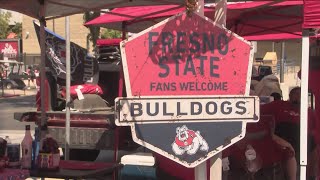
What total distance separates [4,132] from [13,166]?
30.4 ft

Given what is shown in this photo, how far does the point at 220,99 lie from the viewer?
3.11 m

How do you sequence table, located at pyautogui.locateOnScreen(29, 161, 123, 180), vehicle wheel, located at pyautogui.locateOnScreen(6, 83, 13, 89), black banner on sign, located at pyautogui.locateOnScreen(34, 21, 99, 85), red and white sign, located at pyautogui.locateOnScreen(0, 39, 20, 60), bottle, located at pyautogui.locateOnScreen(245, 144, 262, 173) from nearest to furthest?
table, located at pyautogui.locateOnScreen(29, 161, 123, 180), bottle, located at pyautogui.locateOnScreen(245, 144, 262, 173), black banner on sign, located at pyautogui.locateOnScreen(34, 21, 99, 85), vehicle wheel, located at pyautogui.locateOnScreen(6, 83, 13, 89), red and white sign, located at pyautogui.locateOnScreen(0, 39, 20, 60)

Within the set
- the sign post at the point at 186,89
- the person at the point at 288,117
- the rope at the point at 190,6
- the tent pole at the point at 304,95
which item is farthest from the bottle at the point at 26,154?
the person at the point at 288,117

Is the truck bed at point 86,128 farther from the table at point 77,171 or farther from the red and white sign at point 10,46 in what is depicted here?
the red and white sign at point 10,46

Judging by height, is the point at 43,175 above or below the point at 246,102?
below

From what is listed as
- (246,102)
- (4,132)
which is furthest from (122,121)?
(4,132)

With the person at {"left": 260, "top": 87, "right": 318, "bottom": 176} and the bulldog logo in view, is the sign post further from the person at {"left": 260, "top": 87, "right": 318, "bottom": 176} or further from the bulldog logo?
the person at {"left": 260, "top": 87, "right": 318, "bottom": 176}

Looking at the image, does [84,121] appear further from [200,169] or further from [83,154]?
[200,169]

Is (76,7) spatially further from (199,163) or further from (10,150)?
(199,163)

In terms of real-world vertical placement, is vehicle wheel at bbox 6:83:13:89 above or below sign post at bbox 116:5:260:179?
below

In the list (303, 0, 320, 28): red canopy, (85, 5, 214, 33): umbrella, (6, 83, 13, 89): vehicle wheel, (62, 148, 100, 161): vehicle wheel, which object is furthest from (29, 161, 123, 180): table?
(6, 83, 13, 89): vehicle wheel

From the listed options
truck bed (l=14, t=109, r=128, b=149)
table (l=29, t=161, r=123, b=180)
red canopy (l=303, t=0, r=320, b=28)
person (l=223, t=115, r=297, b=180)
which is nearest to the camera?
red canopy (l=303, t=0, r=320, b=28)

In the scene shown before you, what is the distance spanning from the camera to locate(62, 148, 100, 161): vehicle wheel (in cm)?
721

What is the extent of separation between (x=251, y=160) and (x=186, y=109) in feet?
9.23
